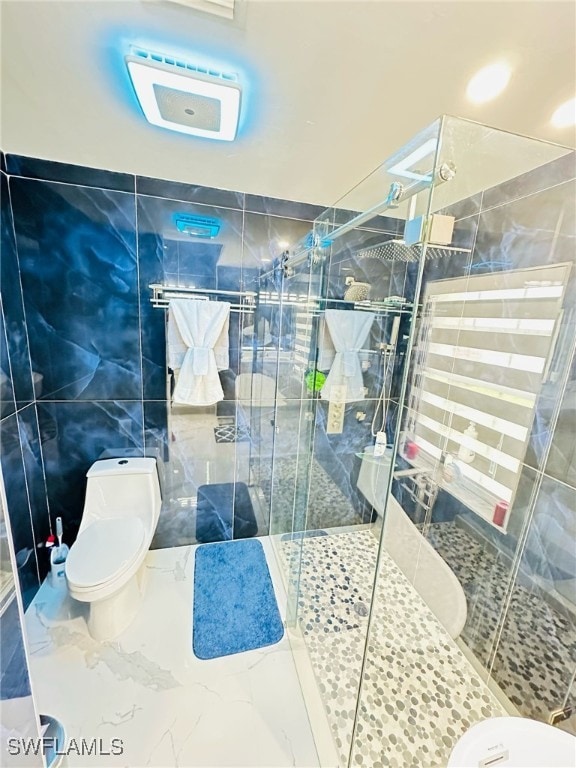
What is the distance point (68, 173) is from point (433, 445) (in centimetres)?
264

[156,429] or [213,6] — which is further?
[156,429]

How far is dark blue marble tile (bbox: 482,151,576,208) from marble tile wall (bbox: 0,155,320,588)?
103 cm

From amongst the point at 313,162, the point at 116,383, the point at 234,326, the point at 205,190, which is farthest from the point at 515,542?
the point at 205,190

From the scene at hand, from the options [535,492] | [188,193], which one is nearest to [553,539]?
[535,492]

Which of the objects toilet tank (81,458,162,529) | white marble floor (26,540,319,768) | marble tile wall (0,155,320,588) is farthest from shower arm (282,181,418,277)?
white marble floor (26,540,319,768)

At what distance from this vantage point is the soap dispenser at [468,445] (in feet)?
5.57

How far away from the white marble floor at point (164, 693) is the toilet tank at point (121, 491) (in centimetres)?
52

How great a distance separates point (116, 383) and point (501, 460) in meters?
2.22

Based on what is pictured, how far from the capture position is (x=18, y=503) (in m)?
1.63

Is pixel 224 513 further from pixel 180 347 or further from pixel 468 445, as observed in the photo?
pixel 468 445

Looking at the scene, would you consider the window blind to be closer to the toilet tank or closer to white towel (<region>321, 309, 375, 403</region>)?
white towel (<region>321, 309, 375, 403</region>)

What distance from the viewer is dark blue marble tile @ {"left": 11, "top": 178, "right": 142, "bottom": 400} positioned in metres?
1.68

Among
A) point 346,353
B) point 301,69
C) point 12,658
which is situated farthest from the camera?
point 346,353

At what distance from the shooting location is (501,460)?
1.53 m
